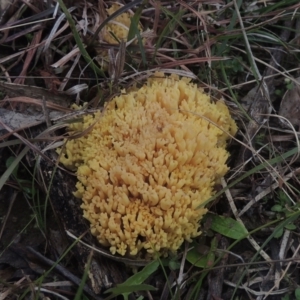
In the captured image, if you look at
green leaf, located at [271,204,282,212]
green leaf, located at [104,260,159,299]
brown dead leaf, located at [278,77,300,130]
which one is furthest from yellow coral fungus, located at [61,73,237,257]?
brown dead leaf, located at [278,77,300,130]

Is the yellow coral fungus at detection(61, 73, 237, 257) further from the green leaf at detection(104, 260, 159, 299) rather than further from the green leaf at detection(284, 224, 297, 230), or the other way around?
the green leaf at detection(284, 224, 297, 230)

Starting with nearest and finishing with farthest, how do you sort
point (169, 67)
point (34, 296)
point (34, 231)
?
point (34, 296) → point (34, 231) → point (169, 67)

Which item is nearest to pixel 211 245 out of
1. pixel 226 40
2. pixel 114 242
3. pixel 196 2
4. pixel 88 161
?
pixel 114 242

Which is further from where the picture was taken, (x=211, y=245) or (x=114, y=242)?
(x=211, y=245)

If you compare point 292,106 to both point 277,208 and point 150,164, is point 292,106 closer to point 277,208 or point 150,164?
point 277,208

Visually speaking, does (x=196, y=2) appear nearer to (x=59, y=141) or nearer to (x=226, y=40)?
(x=226, y=40)

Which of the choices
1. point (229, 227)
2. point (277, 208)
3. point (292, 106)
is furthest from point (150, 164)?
point (292, 106)
